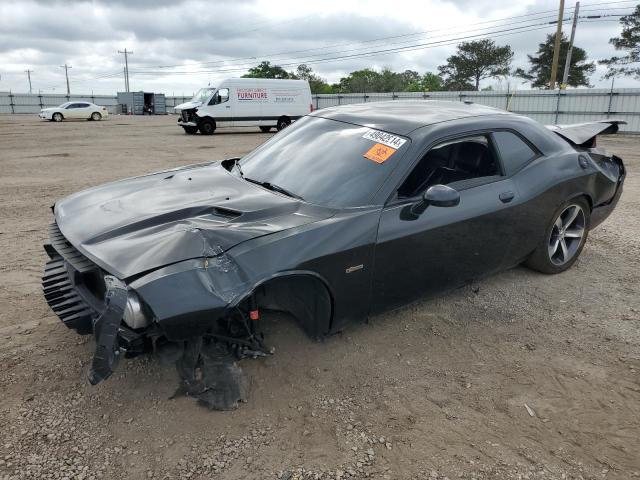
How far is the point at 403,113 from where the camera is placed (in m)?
3.67

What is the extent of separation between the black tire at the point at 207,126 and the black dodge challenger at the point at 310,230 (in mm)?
18305

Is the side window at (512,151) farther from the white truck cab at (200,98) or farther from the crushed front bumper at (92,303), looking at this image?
the white truck cab at (200,98)

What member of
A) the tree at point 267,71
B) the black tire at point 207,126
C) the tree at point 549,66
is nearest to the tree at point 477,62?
the tree at point 549,66

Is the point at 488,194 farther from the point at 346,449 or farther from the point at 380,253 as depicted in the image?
the point at 346,449

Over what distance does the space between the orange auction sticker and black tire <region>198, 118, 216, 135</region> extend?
1948cm

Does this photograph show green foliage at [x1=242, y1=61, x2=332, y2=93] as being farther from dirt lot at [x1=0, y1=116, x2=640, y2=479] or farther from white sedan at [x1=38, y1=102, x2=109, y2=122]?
dirt lot at [x1=0, y1=116, x2=640, y2=479]

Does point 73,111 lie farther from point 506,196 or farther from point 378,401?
point 378,401

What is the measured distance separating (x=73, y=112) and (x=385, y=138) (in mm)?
34163

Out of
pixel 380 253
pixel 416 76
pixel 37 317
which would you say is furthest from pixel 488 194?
pixel 416 76

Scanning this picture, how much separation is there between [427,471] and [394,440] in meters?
0.23

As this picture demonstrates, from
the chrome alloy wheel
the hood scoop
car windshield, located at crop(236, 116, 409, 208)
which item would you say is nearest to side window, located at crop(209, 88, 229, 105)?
car windshield, located at crop(236, 116, 409, 208)

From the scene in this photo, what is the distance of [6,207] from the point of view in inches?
272

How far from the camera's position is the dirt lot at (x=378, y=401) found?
2.26 meters

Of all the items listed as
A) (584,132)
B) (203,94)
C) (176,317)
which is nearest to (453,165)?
(584,132)
